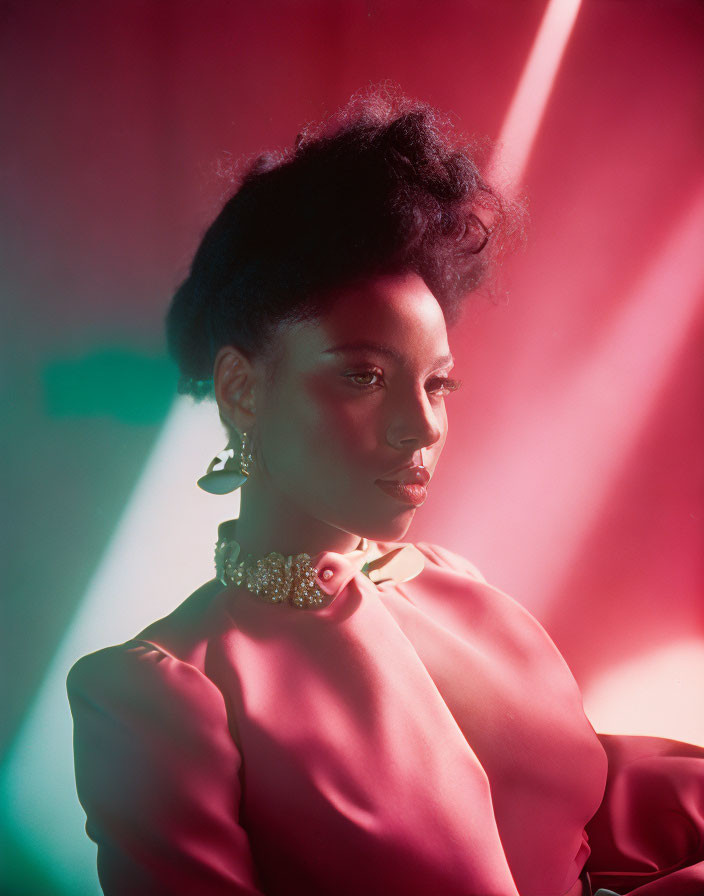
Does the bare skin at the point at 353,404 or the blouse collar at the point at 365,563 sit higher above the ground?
the bare skin at the point at 353,404

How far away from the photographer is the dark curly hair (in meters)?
0.84

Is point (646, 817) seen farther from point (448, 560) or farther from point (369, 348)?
point (369, 348)

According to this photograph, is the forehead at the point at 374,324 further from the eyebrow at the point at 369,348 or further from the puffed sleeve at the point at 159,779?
the puffed sleeve at the point at 159,779

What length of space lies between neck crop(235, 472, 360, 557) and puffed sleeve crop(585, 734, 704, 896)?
56 cm

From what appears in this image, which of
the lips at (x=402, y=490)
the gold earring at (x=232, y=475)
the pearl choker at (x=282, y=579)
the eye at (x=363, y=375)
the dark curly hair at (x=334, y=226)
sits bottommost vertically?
the pearl choker at (x=282, y=579)

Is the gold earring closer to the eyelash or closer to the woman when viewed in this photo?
the woman

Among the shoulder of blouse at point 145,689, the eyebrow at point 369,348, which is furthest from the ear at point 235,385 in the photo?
the shoulder of blouse at point 145,689

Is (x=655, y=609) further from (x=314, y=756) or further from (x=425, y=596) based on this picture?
(x=314, y=756)

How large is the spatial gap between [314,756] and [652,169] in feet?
3.74

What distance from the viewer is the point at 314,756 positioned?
78 centimetres

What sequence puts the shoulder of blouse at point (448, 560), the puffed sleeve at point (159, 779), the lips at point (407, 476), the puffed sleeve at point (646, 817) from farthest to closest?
the shoulder of blouse at point (448, 560)
the puffed sleeve at point (646, 817)
the lips at point (407, 476)
the puffed sleeve at point (159, 779)

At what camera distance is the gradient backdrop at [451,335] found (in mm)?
967

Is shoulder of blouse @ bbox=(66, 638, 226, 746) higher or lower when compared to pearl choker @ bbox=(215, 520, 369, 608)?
lower

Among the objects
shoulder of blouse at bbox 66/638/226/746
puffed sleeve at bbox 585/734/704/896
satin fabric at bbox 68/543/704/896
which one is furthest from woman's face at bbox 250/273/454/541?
puffed sleeve at bbox 585/734/704/896
